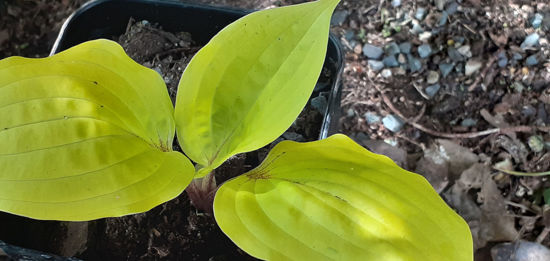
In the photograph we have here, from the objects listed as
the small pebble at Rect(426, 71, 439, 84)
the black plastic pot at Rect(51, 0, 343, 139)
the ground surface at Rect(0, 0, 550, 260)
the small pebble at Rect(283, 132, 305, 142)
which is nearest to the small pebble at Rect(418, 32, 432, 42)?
the ground surface at Rect(0, 0, 550, 260)

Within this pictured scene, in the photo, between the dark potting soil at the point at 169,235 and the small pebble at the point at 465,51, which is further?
the small pebble at the point at 465,51

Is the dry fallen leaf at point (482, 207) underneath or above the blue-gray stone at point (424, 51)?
underneath

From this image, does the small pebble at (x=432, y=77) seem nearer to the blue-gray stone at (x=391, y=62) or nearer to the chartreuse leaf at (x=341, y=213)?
the blue-gray stone at (x=391, y=62)

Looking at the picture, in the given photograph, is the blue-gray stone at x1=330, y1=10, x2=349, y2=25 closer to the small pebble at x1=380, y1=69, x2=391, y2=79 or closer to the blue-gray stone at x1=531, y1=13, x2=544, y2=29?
the small pebble at x1=380, y1=69, x2=391, y2=79

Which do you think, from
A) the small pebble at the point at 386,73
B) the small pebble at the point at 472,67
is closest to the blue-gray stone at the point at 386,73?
the small pebble at the point at 386,73

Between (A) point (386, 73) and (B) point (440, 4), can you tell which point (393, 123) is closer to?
(A) point (386, 73)

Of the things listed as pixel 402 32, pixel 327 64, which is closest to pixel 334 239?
pixel 327 64

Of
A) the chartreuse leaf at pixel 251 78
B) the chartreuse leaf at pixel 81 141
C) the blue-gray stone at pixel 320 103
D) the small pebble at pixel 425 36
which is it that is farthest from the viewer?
the small pebble at pixel 425 36

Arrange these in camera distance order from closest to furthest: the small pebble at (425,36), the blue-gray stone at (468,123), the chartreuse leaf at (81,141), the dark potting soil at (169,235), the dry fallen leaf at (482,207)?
the chartreuse leaf at (81,141), the dark potting soil at (169,235), the dry fallen leaf at (482,207), the blue-gray stone at (468,123), the small pebble at (425,36)

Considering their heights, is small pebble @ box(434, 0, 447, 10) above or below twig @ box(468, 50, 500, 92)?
above
